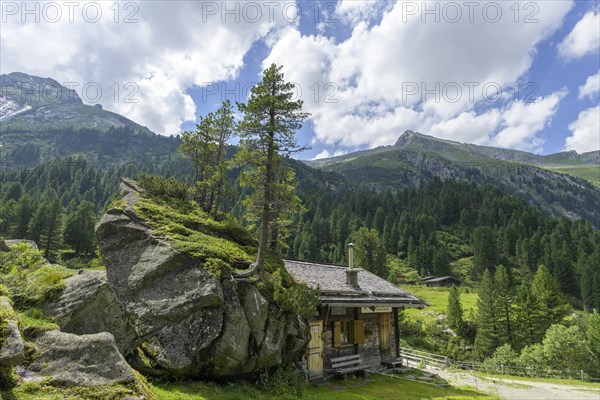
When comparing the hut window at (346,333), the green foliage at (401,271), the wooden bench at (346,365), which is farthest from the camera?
Result: the green foliage at (401,271)

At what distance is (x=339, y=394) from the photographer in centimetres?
1705

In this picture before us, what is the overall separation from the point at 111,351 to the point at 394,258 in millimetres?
123983

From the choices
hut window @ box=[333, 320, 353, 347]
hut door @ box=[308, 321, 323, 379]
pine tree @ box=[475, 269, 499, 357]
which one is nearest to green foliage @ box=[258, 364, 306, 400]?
hut door @ box=[308, 321, 323, 379]

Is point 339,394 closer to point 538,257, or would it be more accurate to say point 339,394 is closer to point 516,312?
point 516,312

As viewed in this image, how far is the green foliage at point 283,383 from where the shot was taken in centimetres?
1461

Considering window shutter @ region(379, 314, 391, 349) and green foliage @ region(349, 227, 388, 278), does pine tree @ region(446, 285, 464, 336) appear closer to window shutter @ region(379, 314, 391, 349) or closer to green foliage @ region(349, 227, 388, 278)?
green foliage @ region(349, 227, 388, 278)

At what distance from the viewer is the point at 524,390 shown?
22906 millimetres

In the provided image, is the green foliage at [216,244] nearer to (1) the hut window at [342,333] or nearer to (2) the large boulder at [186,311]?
(2) the large boulder at [186,311]

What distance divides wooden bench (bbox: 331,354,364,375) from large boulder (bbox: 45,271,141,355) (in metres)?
11.5

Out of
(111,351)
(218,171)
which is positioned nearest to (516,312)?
(218,171)

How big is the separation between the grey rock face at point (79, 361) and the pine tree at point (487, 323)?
57536 millimetres

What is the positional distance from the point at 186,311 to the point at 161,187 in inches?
397

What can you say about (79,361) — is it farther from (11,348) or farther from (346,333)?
(346,333)

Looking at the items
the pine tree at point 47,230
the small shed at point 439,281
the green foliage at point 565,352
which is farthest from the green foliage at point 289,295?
the small shed at point 439,281
